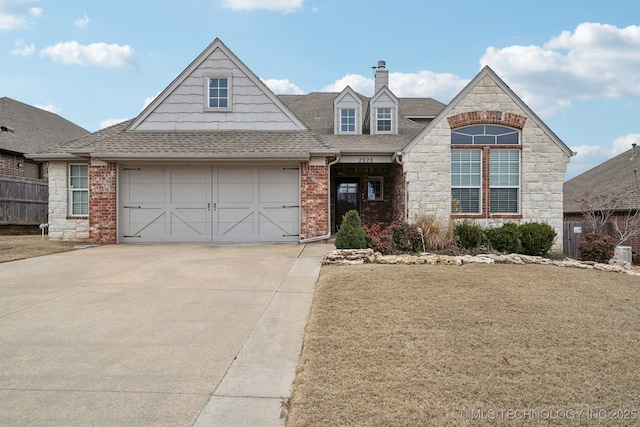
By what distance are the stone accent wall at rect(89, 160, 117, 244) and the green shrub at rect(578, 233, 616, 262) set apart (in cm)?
1431

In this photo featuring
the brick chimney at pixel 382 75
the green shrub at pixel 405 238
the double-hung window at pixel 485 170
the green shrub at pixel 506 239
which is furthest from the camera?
the brick chimney at pixel 382 75

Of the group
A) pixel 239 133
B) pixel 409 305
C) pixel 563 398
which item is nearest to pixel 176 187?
pixel 239 133

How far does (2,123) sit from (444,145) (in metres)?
23.4

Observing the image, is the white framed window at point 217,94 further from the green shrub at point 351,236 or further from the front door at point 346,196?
the green shrub at point 351,236

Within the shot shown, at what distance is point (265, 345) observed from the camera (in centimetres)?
456

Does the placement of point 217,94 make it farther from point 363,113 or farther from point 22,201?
point 22,201

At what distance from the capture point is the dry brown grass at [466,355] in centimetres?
318

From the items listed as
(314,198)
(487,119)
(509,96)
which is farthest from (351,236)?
(509,96)

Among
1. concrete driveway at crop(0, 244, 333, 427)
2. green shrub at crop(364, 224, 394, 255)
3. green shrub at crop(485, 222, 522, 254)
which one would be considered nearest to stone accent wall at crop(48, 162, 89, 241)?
concrete driveway at crop(0, 244, 333, 427)

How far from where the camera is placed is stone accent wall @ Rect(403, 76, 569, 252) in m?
13.1

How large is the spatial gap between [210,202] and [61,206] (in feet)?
16.3

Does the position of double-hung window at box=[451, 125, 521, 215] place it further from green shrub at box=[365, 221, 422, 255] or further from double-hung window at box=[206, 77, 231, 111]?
double-hung window at box=[206, 77, 231, 111]

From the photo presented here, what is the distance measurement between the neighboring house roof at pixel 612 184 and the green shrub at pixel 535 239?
1107cm

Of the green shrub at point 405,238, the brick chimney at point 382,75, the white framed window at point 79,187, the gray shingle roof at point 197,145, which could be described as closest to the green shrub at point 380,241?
the green shrub at point 405,238
